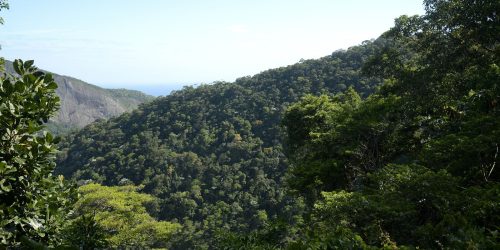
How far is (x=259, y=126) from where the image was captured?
215 feet

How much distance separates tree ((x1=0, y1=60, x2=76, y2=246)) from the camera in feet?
14.2

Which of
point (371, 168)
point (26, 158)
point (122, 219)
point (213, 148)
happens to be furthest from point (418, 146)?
point (213, 148)

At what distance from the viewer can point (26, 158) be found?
4.45m

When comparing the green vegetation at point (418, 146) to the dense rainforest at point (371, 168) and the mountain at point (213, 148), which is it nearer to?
the dense rainforest at point (371, 168)

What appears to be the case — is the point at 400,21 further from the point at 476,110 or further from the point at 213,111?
the point at 213,111

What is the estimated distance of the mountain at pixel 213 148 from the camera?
51.0m

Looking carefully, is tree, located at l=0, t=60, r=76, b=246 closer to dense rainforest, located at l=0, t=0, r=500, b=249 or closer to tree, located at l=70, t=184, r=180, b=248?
dense rainforest, located at l=0, t=0, r=500, b=249

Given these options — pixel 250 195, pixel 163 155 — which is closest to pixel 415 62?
pixel 250 195

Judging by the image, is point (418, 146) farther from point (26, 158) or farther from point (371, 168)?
point (26, 158)

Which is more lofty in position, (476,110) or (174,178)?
(476,110)

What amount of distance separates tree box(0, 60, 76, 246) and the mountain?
39049 millimetres

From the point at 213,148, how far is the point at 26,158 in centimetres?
6101

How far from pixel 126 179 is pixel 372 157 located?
47.3m

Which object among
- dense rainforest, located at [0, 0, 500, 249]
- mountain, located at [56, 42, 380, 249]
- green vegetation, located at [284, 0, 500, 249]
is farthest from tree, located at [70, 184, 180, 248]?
mountain, located at [56, 42, 380, 249]
